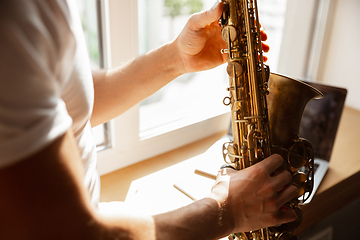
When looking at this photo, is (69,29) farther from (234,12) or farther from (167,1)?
(167,1)

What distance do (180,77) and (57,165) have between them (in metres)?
1.16

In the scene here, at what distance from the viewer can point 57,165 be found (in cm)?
45

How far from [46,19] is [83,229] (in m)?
0.32

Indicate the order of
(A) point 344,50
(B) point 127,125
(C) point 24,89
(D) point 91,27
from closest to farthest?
(C) point 24,89, (D) point 91,27, (B) point 127,125, (A) point 344,50

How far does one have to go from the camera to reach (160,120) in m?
1.48

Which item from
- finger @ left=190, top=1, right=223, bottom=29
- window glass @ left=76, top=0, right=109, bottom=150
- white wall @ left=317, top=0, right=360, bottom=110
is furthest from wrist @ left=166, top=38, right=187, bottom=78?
white wall @ left=317, top=0, right=360, bottom=110

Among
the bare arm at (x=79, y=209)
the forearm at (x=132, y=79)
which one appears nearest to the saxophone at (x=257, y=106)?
the bare arm at (x=79, y=209)

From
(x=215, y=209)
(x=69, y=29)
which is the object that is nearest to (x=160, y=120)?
(x=215, y=209)

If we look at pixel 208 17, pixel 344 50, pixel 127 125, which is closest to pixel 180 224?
pixel 208 17

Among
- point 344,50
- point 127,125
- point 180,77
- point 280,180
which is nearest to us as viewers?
point 280,180

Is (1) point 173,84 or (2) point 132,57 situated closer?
(2) point 132,57

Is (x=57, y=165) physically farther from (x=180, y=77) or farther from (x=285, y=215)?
(x=180, y=77)

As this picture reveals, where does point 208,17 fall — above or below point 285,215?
above

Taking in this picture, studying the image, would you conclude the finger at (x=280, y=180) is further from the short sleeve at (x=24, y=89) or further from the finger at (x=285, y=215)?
the short sleeve at (x=24, y=89)
